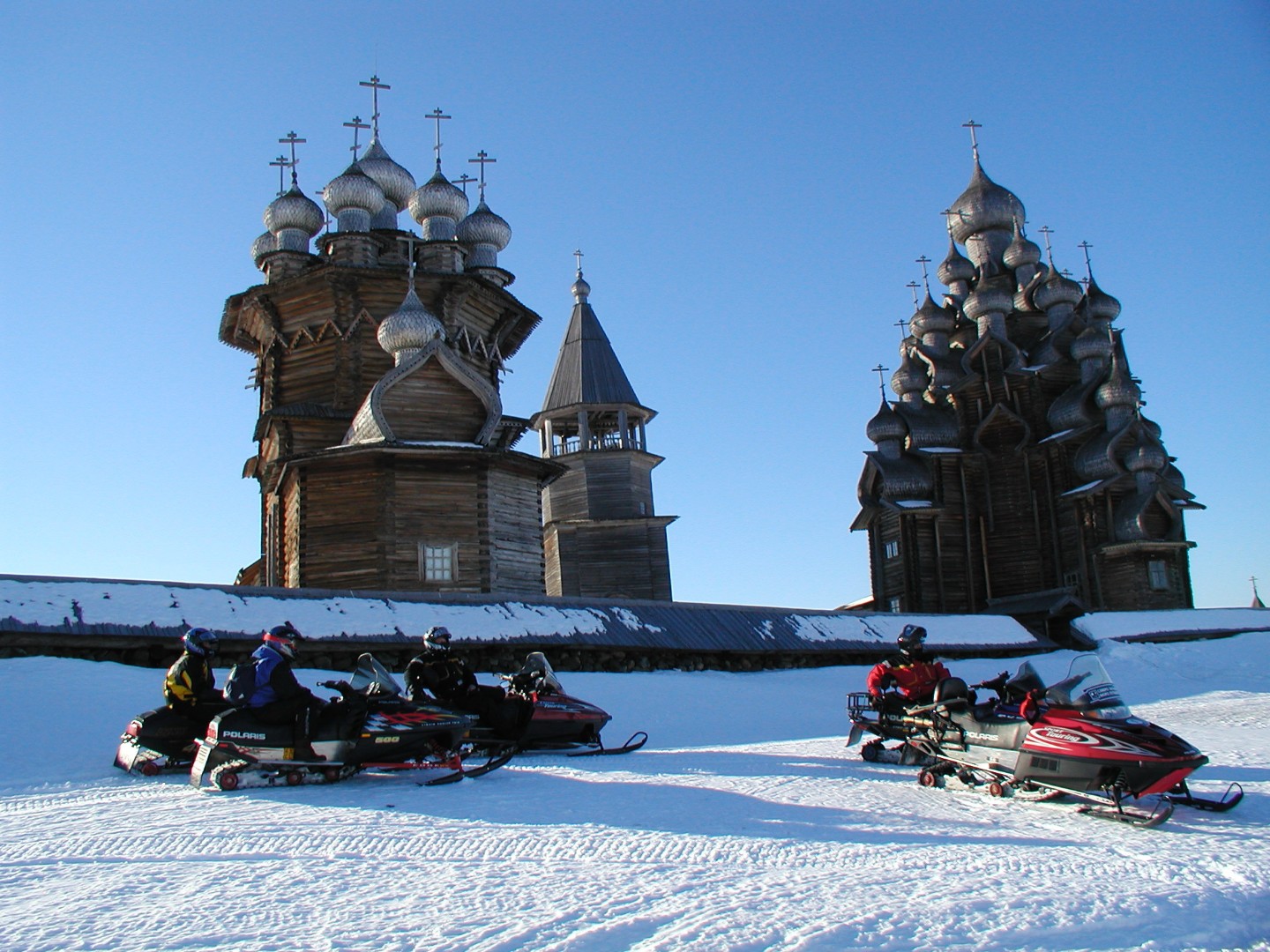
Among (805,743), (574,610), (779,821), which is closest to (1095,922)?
(779,821)

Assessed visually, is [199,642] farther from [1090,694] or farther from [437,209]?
[437,209]

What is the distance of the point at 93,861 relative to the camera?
226 inches

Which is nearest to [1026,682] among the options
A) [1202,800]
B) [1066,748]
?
[1066,748]

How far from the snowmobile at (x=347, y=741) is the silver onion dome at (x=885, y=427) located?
33.3 m

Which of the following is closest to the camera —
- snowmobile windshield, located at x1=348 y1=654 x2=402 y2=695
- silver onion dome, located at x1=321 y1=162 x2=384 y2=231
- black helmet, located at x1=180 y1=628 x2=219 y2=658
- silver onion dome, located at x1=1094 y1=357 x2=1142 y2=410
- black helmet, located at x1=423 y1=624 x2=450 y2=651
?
snowmobile windshield, located at x1=348 y1=654 x2=402 y2=695

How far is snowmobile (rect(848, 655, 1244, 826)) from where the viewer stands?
7.30 metres

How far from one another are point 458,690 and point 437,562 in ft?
46.5

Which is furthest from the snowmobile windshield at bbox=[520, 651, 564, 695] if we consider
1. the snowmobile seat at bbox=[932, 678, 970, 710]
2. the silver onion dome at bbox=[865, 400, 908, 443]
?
the silver onion dome at bbox=[865, 400, 908, 443]

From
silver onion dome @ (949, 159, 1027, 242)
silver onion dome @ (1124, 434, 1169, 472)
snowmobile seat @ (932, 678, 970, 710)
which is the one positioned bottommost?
snowmobile seat @ (932, 678, 970, 710)

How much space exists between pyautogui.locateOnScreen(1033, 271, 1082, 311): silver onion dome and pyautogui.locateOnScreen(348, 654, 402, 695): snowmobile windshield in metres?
38.5

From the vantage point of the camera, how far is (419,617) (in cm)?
1756

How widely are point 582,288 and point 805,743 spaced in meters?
33.5

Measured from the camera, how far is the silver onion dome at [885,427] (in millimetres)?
40562

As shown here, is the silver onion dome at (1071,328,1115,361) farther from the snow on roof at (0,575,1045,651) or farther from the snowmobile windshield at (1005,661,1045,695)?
the snowmobile windshield at (1005,661,1045,695)
